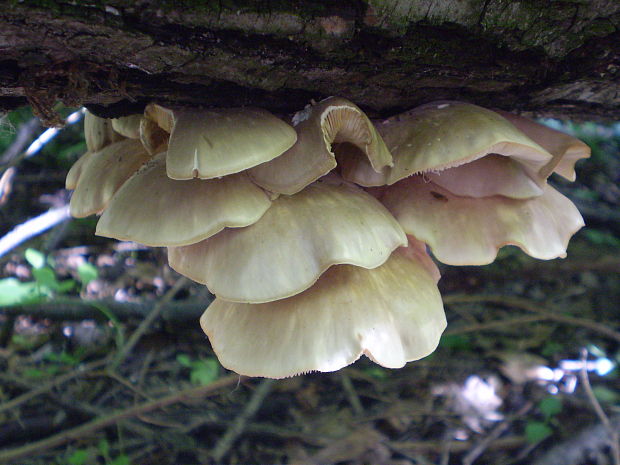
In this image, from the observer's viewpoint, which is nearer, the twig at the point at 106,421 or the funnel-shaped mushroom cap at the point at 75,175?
the funnel-shaped mushroom cap at the point at 75,175

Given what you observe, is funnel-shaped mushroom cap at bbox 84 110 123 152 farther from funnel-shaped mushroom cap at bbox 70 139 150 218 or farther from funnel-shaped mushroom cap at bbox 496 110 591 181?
funnel-shaped mushroom cap at bbox 496 110 591 181

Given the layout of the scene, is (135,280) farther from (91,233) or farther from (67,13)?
(67,13)

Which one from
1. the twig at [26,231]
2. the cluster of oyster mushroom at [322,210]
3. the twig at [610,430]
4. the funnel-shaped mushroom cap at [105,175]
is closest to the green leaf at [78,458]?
the twig at [26,231]

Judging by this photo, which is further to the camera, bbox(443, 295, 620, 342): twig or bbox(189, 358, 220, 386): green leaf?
bbox(443, 295, 620, 342): twig

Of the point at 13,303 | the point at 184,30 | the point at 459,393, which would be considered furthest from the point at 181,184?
A: the point at 459,393

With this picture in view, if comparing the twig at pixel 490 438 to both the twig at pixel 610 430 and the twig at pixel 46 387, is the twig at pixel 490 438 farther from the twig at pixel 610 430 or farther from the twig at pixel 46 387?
the twig at pixel 46 387

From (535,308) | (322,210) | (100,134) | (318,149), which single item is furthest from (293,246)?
(535,308)

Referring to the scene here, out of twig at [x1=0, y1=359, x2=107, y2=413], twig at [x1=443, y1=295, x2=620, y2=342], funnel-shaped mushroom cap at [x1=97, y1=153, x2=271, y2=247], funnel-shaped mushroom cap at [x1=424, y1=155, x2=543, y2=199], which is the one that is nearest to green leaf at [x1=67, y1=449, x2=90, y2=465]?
twig at [x1=0, y1=359, x2=107, y2=413]
